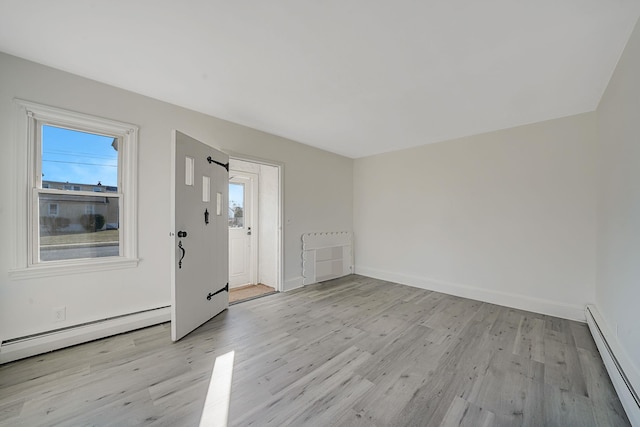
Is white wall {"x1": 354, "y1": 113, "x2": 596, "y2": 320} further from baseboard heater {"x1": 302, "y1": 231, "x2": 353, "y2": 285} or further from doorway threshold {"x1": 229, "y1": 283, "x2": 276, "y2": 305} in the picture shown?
doorway threshold {"x1": 229, "y1": 283, "x2": 276, "y2": 305}

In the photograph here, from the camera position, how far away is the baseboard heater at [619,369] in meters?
1.51

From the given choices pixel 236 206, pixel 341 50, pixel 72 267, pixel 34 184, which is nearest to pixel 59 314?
pixel 72 267

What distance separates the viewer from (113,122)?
253cm

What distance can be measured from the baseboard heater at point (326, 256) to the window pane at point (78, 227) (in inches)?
105

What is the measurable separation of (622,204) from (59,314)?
4.92 metres

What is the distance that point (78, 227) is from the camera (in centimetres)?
241

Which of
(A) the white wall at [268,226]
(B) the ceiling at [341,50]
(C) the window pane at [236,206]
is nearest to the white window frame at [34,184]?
(B) the ceiling at [341,50]

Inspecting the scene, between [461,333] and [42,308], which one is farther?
[461,333]

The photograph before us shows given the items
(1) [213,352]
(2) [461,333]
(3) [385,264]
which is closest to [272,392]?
(1) [213,352]

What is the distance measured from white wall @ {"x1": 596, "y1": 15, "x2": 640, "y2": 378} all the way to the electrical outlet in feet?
14.4

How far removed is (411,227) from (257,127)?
10.3 feet

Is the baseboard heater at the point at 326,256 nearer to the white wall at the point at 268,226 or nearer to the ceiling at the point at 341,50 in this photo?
the white wall at the point at 268,226

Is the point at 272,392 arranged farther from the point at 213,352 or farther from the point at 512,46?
the point at 512,46

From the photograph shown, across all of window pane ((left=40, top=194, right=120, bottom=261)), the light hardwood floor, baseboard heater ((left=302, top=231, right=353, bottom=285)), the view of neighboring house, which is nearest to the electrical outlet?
the light hardwood floor
